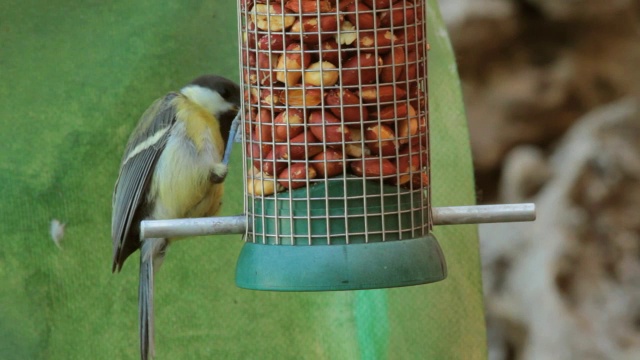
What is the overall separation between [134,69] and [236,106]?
1.11 ft

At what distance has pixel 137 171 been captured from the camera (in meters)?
3.13

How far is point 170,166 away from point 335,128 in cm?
82

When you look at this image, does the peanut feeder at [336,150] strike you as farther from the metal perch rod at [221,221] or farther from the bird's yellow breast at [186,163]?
the bird's yellow breast at [186,163]

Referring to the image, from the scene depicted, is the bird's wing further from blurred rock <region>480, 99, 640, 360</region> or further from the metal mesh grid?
blurred rock <region>480, 99, 640, 360</region>

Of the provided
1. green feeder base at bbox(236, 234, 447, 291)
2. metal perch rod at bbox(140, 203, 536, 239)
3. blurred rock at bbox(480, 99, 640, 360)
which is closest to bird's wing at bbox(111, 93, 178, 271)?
metal perch rod at bbox(140, 203, 536, 239)

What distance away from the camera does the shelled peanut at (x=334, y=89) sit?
2.45 metres

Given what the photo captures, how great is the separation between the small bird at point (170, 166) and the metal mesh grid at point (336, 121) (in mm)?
621

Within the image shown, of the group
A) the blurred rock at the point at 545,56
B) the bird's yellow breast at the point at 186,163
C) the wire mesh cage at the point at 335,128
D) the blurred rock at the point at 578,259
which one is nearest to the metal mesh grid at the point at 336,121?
the wire mesh cage at the point at 335,128

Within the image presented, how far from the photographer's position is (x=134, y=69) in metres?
3.33

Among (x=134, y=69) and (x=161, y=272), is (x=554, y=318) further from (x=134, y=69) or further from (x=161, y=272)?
(x=134, y=69)

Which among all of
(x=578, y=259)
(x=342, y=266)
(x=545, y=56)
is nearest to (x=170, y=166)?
(x=342, y=266)

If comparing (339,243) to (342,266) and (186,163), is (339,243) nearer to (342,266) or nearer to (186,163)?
(342,266)

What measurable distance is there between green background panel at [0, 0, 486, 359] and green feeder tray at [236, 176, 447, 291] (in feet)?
2.83

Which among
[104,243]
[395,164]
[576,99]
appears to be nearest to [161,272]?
[104,243]
